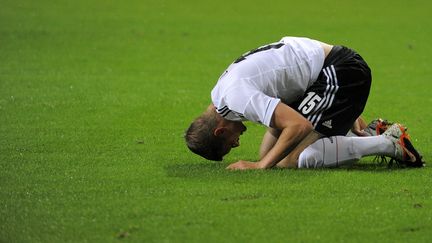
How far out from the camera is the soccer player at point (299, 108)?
8.12 meters

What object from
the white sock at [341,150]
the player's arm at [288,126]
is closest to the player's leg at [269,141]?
the white sock at [341,150]

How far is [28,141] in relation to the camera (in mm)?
10141

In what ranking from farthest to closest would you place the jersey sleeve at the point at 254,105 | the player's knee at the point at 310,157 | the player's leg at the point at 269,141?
1. the player's leg at the point at 269,141
2. the player's knee at the point at 310,157
3. the jersey sleeve at the point at 254,105

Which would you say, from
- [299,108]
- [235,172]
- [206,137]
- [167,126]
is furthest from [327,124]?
[167,126]

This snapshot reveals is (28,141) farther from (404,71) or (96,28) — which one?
(96,28)

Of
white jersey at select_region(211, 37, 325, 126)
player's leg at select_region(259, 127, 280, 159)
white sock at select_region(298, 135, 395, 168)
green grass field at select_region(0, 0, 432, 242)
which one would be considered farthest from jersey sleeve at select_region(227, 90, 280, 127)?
player's leg at select_region(259, 127, 280, 159)

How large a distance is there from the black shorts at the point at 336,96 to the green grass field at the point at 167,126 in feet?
1.36

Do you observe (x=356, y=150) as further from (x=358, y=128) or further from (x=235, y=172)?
(x=235, y=172)

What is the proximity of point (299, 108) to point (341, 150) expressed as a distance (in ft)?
1.62

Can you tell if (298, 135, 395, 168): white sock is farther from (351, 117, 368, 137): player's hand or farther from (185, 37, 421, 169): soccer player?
(351, 117, 368, 137): player's hand

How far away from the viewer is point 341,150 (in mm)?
8555

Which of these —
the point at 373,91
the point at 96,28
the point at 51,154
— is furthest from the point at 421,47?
the point at 51,154

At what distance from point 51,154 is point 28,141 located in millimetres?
772

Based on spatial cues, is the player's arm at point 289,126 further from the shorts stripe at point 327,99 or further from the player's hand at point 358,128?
the player's hand at point 358,128
